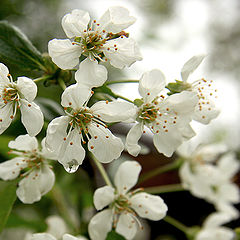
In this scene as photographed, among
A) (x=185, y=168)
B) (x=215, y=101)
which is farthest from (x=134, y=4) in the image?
(x=215, y=101)

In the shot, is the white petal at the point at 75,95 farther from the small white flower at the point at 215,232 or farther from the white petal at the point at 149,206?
the small white flower at the point at 215,232

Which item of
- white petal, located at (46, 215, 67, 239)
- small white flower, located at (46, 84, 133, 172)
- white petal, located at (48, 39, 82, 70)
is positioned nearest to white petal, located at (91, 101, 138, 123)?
small white flower, located at (46, 84, 133, 172)

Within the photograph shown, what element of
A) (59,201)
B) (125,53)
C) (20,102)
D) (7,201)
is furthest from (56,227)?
(125,53)

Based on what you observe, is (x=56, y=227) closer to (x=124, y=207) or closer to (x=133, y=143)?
(x=124, y=207)

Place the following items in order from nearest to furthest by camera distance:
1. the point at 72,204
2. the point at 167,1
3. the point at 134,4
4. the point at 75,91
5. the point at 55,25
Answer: the point at 75,91
the point at 72,204
the point at 55,25
the point at 134,4
the point at 167,1

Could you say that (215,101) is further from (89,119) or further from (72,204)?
(72,204)

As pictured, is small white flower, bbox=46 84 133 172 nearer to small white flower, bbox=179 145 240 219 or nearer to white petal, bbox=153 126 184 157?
white petal, bbox=153 126 184 157
